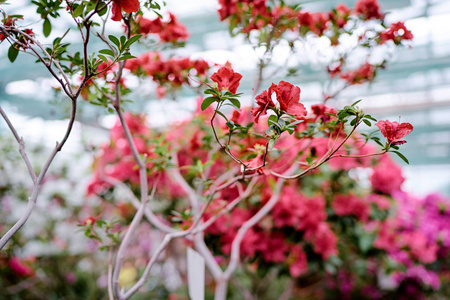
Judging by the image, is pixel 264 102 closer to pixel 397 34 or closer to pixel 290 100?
pixel 290 100

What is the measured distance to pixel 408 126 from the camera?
1.95ft

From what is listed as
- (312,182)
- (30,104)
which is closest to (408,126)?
(312,182)

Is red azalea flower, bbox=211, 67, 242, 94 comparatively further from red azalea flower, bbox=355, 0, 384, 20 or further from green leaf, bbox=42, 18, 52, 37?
red azalea flower, bbox=355, 0, 384, 20

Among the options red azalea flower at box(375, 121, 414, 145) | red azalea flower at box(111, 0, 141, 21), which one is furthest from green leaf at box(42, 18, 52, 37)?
red azalea flower at box(375, 121, 414, 145)

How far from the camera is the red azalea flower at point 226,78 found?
59cm

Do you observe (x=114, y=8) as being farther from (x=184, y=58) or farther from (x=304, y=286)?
(x=304, y=286)

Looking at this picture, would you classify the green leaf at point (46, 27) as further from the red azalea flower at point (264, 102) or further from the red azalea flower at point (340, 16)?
the red azalea flower at point (340, 16)

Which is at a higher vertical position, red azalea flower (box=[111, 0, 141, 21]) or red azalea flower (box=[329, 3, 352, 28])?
red azalea flower (box=[329, 3, 352, 28])

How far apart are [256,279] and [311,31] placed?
178cm

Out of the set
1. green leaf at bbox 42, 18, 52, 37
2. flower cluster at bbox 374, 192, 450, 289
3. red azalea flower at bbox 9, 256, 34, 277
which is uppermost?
green leaf at bbox 42, 18, 52, 37

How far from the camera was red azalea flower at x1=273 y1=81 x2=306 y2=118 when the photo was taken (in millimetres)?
570

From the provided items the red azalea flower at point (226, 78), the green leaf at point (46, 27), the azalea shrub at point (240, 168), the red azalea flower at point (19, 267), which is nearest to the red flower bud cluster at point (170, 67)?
the azalea shrub at point (240, 168)

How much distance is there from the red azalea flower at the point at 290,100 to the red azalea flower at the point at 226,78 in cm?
8

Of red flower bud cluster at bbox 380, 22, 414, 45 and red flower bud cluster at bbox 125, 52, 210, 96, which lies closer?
red flower bud cluster at bbox 380, 22, 414, 45
